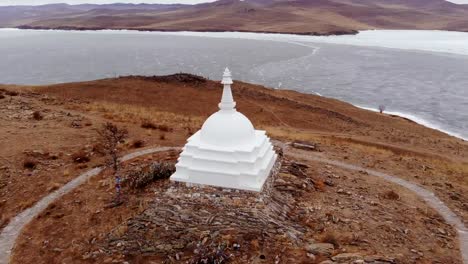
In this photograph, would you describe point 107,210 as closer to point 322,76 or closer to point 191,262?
point 191,262

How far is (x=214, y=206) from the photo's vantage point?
11.1 metres

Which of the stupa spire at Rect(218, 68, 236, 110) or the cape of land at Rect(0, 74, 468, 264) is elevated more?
the stupa spire at Rect(218, 68, 236, 110)

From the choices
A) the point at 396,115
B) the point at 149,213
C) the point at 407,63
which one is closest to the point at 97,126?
the point at 149,213

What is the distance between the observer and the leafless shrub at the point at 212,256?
9.85 metres

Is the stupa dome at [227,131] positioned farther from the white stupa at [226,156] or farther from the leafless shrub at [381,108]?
the leafless shrub at [381,108]

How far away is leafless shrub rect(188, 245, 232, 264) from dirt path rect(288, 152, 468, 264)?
257 inches

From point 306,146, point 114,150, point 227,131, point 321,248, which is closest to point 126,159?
point 114,150

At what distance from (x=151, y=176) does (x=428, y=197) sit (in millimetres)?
10323

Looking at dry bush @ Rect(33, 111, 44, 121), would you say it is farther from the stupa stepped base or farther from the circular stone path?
the stupa stepped base

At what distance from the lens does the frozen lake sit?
147 ft

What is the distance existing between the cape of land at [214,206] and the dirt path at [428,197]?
224 millimetres

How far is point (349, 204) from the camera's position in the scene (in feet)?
43.3

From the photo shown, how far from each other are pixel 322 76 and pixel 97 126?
A: 42.9 meters

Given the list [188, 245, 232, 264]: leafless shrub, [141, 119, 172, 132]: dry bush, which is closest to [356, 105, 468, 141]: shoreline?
[141, 119, 172, 132]: dry bush
